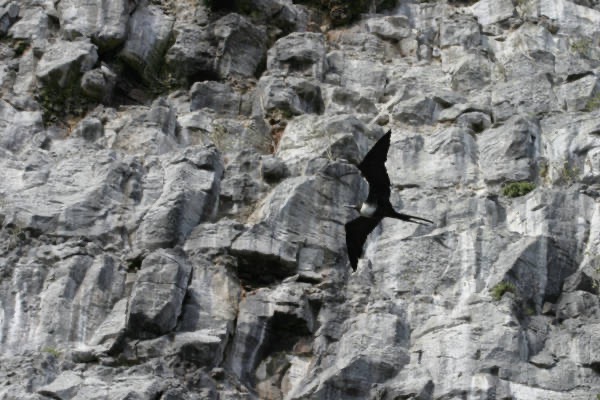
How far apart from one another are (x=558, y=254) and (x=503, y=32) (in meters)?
7.45

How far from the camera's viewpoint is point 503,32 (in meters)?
26.4

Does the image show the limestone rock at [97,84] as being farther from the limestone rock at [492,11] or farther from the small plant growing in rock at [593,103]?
the small plant growing in rock at [593,103]

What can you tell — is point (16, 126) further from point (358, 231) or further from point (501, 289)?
point (501, 289)

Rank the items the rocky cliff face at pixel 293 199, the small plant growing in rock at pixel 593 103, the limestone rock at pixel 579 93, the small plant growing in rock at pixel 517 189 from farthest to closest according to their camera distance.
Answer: the limestone rock at pixel 579 93, the small plant growing in rock at pixel 593 103, the small plant growing in rock at pixel 517 189, the rocky cliff face at pixel 293 199

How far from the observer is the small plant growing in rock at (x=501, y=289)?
19297 millimetres

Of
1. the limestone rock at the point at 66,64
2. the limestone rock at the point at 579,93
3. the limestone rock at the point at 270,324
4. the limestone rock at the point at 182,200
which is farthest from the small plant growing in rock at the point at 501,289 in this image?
the limestone rock at the point at 66,64

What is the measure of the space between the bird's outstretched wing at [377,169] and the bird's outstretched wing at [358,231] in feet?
1.09

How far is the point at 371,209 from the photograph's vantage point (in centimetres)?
1969

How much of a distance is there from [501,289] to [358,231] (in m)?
2.19

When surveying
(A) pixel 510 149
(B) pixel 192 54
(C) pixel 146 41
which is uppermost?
(C) pixel 146 41

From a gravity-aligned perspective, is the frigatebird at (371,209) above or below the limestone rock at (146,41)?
below

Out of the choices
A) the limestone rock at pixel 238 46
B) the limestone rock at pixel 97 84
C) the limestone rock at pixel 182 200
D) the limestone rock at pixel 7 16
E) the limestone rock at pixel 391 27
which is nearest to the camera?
the limestone rock at pixel 182 200

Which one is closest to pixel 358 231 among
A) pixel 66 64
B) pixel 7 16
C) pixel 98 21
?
pixel 66 64

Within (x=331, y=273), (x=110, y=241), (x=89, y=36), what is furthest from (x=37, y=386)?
(x=89, y=36)
